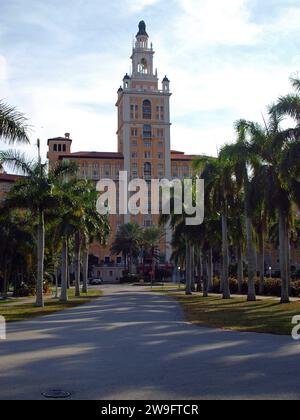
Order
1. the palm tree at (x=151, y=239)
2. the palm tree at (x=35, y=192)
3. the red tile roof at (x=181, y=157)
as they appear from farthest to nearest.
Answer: the red tile roof at (x=181, y=157), the palm tree at (x=151, y=239), the palm tree at (x=35, y=192)

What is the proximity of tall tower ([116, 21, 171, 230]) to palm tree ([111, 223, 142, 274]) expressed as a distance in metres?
14.4

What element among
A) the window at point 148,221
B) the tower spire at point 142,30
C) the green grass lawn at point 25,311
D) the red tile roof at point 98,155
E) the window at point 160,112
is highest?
the tower spire at point 142,30

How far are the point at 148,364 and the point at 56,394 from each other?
10.9ft

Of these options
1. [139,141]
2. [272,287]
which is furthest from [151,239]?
[272,287]

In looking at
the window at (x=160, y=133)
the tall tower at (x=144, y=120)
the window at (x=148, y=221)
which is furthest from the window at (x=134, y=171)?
the window at (x=148, y=221)

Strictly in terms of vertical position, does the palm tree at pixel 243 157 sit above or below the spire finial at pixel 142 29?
below

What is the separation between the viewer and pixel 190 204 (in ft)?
172

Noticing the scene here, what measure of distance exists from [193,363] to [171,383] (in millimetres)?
2197

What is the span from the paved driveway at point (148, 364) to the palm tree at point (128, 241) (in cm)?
9535

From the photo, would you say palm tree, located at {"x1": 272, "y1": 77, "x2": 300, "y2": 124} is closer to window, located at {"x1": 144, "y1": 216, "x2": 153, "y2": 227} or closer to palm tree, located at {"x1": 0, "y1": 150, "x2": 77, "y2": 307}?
palm tree, located at {"x1": 0, "y1": 150, "x2": 77, "y2": 307}

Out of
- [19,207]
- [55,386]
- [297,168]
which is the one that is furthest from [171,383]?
[19,207]

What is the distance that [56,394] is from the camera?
8.92 metres

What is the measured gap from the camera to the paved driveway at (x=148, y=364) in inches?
364

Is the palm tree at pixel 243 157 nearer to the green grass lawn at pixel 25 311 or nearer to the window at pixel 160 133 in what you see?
the green grass lawn at pixel 25 311
